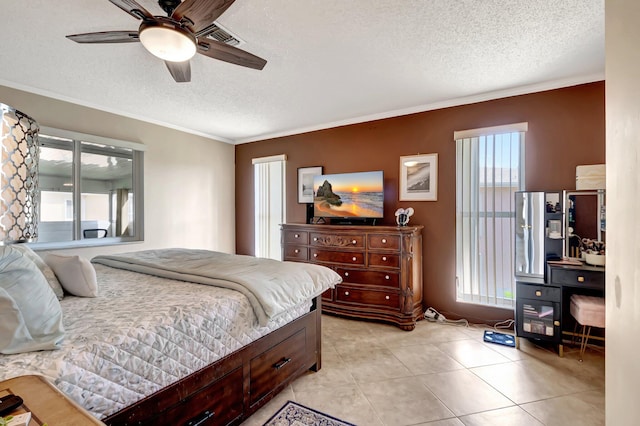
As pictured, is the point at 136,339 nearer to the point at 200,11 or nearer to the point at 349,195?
the point at 200,11

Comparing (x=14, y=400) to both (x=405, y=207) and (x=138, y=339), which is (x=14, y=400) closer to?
(x=138, y=339)

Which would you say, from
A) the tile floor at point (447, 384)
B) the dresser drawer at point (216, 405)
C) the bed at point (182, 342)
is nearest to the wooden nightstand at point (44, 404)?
the bed at point (182, 342)

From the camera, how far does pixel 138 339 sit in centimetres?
125

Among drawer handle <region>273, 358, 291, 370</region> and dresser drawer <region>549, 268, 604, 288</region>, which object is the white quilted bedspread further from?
dresser drawer <region>549, 268, 604, 288</region>

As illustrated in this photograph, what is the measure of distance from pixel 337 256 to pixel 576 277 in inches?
90.2

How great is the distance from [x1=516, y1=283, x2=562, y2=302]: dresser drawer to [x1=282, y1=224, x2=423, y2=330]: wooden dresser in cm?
101

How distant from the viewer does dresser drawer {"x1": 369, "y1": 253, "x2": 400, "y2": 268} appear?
3.29 m

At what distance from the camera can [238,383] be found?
5.54 feet

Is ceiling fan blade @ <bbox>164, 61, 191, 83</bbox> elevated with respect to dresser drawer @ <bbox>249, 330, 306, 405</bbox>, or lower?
elevated

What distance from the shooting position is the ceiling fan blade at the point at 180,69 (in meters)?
2.09

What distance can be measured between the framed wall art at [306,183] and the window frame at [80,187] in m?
2.22

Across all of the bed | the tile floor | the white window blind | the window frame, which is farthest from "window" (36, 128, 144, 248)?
the tile floor

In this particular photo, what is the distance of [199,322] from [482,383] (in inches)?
82.8

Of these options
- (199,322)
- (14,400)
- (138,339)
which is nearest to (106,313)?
(138,339)
